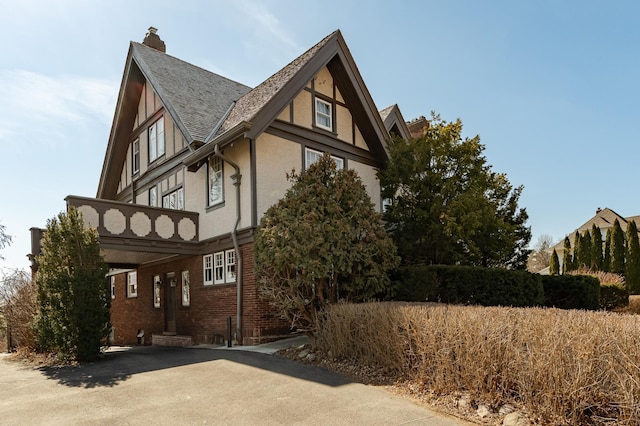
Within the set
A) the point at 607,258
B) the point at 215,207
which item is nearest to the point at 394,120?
the point at 215,207

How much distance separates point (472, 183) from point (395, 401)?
402 inches

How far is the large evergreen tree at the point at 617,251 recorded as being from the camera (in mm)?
33312

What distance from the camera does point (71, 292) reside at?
457 inches

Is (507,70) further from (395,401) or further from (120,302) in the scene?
(120,302)

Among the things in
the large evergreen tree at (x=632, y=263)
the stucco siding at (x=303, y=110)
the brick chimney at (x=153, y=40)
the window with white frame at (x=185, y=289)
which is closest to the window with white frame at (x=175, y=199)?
the window with white frame at (x=185, y=289)

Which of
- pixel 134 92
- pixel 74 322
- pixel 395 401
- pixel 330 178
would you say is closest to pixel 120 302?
pixel 134 92

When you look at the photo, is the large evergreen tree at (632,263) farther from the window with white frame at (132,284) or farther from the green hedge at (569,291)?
the window with white frame at (132,284)

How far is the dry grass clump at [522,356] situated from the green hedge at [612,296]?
15799 millimetres

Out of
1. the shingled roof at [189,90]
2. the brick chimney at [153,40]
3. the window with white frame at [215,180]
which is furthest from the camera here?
the brick chimney at [153,40]

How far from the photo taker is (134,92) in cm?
2047

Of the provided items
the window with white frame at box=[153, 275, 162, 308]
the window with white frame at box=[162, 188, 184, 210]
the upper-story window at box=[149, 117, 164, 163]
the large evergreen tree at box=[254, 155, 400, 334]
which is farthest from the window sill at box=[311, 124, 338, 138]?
the window with white frame at box=[153, 275, 162, 308]

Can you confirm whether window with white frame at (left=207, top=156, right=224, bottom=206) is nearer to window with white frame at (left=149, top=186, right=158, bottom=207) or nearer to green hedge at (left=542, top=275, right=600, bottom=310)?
window with white frame at (left=149, top=186, right=158, bottom=207)

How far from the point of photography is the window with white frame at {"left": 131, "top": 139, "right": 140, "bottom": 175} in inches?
826

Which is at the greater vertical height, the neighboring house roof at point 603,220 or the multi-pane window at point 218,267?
the neighboring house roof at point 603,220
